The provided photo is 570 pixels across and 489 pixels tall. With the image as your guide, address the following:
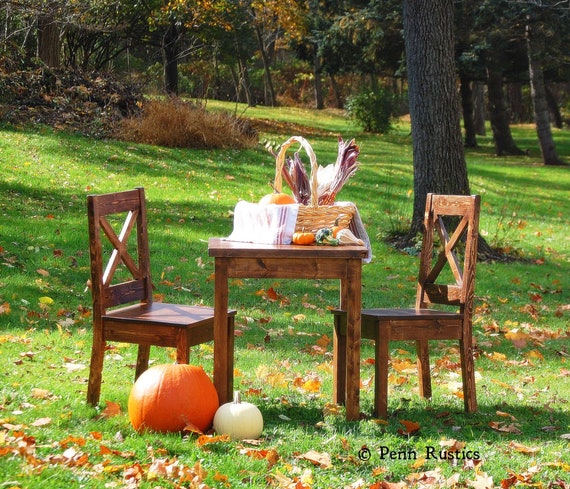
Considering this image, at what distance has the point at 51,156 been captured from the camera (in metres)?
16.6

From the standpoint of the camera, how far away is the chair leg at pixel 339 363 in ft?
19.5

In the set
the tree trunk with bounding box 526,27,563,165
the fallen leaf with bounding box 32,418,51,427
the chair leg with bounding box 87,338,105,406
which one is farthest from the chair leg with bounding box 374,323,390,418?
the tree trunk with bounding box 526,27,563,165

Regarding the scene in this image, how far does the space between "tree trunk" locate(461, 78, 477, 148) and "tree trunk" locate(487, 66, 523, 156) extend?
4.15ft

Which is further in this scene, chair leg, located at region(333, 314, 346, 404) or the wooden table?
chair leg, located at region(333, 314, 346, 404)

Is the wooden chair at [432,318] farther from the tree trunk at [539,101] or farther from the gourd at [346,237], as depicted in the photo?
the tree trunk at [539,101]

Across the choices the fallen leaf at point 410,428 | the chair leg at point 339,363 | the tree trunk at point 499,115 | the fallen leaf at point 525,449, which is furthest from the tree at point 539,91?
the fallen leaf at point 525,449

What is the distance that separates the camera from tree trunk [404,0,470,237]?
40.9 feet

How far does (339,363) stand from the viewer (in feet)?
19.5

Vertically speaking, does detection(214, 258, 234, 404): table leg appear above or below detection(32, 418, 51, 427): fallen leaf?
above

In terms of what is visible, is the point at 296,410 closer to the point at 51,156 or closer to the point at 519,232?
the point at 519,232

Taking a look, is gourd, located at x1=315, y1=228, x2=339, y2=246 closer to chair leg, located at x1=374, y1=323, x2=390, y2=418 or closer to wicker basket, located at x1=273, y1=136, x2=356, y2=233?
wicker basket, located at x1=273, y1=136, x2=356, y2=233

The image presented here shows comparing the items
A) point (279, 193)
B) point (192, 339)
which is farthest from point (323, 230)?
point (192, 339)

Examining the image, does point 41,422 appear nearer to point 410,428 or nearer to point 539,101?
point 410,428

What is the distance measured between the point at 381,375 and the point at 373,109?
27.9 m
